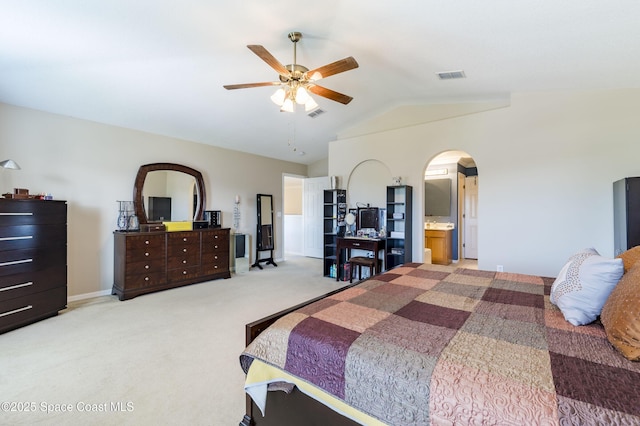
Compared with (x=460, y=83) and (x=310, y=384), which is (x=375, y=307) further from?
(x=460, y=83)

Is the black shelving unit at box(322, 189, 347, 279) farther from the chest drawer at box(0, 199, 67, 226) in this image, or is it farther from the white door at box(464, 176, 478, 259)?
Answer: the chest drawer at box(0, 199, 67, 226)

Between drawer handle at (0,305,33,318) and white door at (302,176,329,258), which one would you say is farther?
white door at (302,176,329,258)

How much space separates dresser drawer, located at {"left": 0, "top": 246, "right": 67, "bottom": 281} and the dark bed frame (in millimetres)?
3173

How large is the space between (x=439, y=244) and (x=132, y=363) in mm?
5741

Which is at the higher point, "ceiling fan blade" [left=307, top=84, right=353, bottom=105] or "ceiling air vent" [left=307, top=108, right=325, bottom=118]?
"ceiling air vent" [left=307, top=108, right=325, bottom=118]

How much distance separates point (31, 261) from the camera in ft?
10.2

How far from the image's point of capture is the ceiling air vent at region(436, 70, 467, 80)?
132 inches

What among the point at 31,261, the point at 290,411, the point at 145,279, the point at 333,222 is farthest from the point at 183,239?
the point at 290,411

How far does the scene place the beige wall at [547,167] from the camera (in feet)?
11.1

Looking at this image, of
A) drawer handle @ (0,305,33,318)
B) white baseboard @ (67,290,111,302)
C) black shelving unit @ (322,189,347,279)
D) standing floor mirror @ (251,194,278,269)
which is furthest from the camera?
standing floor mirror @ (251,194,278,269)

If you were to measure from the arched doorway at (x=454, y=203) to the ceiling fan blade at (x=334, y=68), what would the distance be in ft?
15.6

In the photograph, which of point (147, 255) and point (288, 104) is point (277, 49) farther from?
point (147, 255)

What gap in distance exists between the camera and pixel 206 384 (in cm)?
208

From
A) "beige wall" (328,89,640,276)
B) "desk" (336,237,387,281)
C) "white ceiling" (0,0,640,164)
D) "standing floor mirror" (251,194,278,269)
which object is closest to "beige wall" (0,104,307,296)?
"white ceiling" (0,0,640,164)
